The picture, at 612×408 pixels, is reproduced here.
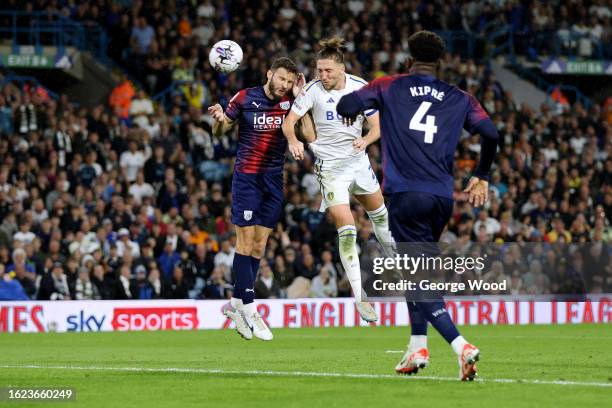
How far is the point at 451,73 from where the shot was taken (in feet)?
106

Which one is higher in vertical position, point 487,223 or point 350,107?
point 350,107

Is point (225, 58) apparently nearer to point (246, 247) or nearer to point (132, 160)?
point (246, 247)

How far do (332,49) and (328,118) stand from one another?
1.04m

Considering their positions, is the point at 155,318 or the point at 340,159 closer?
the point at 340,159

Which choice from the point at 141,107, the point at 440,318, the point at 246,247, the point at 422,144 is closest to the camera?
the point at 440,318

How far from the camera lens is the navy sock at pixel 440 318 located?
374 inches

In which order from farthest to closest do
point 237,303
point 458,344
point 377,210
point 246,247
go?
point 377,210, point 246,247, point 237,303, point 458,344

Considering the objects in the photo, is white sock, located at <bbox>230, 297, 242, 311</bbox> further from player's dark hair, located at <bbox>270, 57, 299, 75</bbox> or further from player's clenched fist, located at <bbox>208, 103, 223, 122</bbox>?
player's dark hair, located at <bbox>270, 57, 299, 75</bbox>

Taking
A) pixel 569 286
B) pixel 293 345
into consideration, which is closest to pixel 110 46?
pixel 569 286

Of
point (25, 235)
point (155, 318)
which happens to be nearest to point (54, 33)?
point (25, 235)

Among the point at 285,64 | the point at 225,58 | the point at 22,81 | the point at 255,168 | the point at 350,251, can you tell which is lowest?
the point at 350,251

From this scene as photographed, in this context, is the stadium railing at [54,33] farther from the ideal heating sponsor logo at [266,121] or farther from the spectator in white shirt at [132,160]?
the ideal heating sponsor logo at [266,121]

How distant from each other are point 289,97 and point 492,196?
1478cm

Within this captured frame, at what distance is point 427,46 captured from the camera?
386 inches
